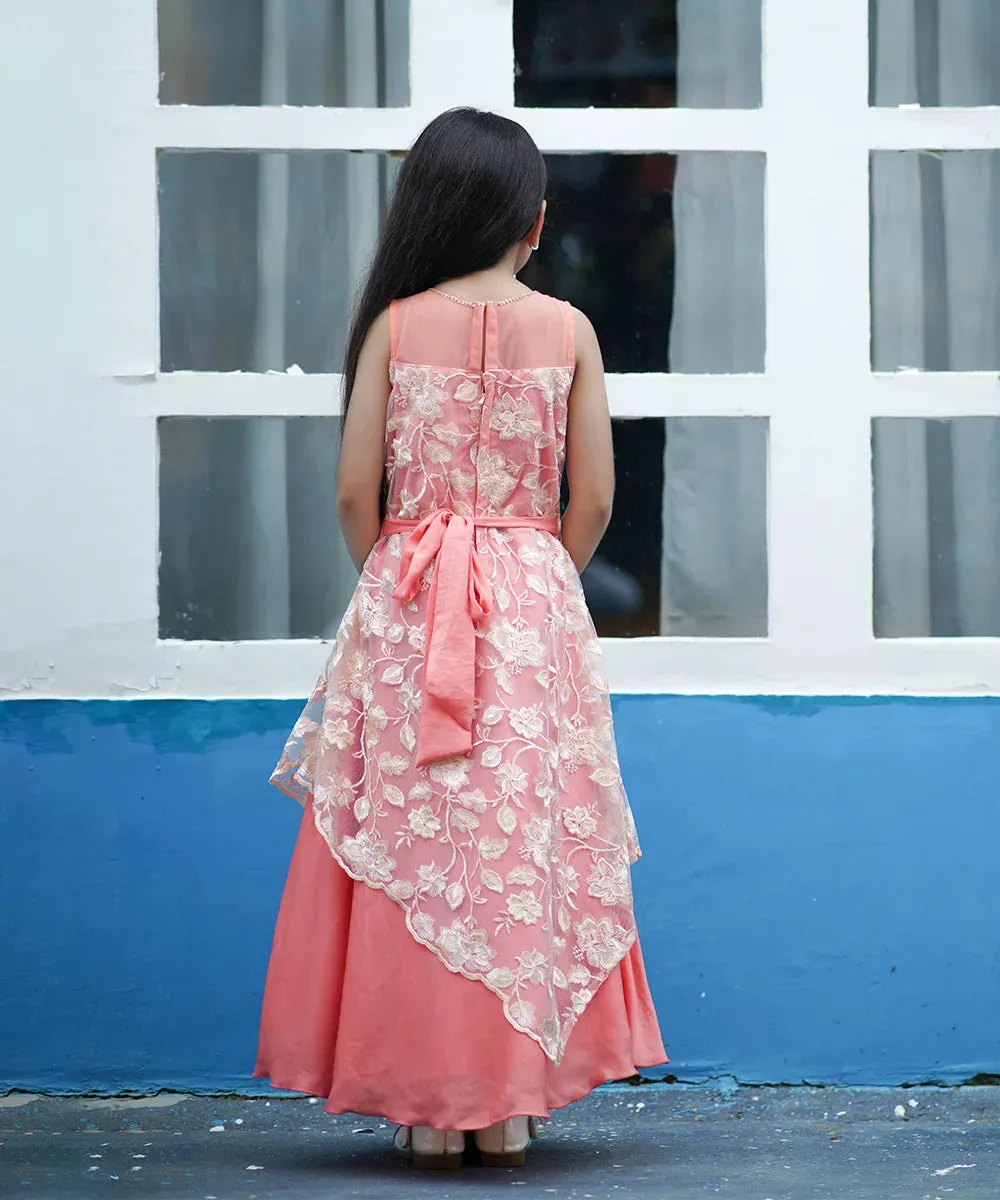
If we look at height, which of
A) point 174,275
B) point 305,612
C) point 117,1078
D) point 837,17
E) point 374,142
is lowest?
point 117,1078

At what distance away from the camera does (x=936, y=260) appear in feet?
13.2

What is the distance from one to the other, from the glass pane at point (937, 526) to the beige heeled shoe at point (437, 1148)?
4.80ft

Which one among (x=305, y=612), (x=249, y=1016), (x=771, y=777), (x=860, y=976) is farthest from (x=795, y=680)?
(x=249, y=1016)

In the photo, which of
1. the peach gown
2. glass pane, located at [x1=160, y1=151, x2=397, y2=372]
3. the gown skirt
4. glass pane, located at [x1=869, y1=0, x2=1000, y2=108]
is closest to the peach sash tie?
the peach gown

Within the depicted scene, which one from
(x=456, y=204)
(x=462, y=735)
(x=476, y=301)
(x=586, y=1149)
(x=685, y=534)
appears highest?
(x=456, y=204)

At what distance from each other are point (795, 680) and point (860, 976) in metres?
0.62

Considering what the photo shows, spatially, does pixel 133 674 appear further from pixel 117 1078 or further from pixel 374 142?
pixel 374 142

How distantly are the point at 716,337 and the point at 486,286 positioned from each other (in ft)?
3.21

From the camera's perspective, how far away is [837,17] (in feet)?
13.0

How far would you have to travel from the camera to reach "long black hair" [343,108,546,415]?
10.3ft

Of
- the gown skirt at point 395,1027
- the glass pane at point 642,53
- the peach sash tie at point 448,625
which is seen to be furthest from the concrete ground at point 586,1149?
the glass pane at point 642,53

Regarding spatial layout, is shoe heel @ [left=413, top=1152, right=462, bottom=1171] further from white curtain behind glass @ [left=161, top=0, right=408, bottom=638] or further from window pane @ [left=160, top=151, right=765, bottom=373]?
window pane @ [left=160, top=151, right=765, bottom=373]

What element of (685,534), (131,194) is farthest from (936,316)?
(131,194)

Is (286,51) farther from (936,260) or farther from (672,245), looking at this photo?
(936,260)
